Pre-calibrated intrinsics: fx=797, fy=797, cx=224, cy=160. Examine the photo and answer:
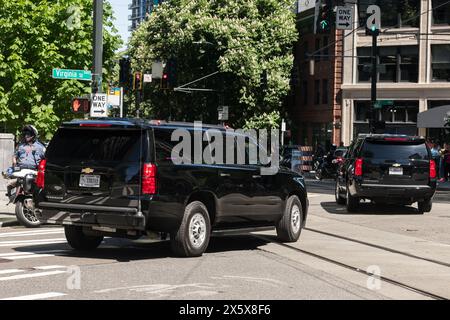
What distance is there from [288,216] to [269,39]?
42382 mm

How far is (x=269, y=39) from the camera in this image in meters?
54.2

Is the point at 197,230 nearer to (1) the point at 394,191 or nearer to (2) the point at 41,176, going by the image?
(2) the point at 41,176

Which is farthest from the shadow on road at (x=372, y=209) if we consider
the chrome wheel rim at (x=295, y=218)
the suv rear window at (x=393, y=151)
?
the chrome wheel rim at (x=295, y=218)

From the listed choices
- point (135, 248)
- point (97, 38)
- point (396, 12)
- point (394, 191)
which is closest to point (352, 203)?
point (394, 191)

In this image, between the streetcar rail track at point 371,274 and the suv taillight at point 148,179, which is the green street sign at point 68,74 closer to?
the streetcar rail track at point 371,274

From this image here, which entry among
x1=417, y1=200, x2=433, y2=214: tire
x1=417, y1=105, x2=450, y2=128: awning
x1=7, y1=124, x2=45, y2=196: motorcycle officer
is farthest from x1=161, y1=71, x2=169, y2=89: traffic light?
x1=7, y1=124, x2=45, y2=196: motorcycle officer

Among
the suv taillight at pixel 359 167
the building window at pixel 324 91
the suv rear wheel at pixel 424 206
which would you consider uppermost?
the building window at pixel 324 91

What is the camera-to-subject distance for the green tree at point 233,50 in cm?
5216

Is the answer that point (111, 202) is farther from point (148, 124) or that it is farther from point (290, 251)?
point (290, 251)

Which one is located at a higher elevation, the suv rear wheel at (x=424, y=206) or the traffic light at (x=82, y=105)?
the traffic light at (x=82, y=105)

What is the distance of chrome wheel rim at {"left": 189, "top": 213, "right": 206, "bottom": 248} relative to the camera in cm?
1073

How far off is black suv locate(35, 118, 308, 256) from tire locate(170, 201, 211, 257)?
0.01m

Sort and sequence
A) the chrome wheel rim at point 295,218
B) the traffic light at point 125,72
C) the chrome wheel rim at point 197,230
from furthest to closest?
the traffic light at point 125,72 < the chrome wheel rim at point 295,218 < the chrome wheel rim at point 197,230
